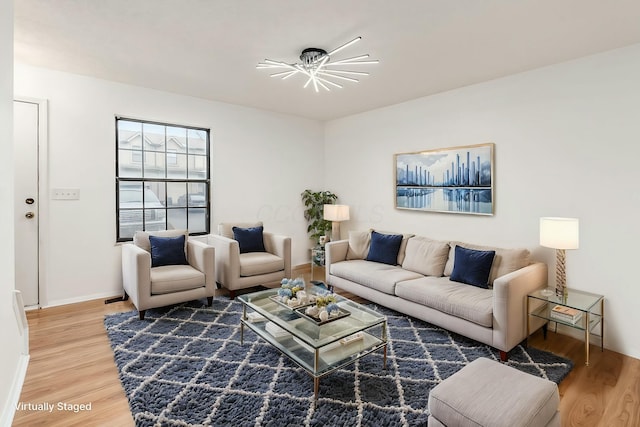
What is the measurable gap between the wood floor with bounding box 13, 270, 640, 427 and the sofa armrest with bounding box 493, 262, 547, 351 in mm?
391

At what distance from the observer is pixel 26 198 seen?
3.49 m

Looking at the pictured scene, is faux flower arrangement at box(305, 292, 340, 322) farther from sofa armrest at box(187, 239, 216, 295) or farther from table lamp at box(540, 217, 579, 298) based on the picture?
table lamp at box(540, 217, 579, 298)

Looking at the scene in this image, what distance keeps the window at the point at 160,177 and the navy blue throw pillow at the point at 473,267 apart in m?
3.29

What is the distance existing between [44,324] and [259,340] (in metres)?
2.14

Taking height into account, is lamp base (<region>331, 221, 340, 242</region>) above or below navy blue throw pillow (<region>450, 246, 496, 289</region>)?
above

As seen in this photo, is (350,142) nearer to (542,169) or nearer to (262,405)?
(542,169)

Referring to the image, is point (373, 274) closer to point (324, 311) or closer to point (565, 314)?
point (324, 311)

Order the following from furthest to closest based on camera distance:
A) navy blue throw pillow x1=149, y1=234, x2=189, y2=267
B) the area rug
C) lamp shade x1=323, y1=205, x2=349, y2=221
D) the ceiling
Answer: lamp shade x1=323, y1=205, x2=349, y2=221 < navy blue throw pillow x1=149, y1=234, x2=189, y2=267 < the ceiling < the area rug

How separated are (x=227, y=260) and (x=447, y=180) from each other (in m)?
2.81

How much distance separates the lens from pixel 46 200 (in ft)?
11.7

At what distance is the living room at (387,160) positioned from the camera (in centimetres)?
279

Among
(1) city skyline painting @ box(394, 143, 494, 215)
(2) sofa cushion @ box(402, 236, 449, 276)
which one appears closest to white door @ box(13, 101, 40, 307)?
(2) sofa cushion @ box(402, 236, 449, 276)

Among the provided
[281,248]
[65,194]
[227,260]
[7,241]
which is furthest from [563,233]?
[65,194]

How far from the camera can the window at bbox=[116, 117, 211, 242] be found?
13.5 feet
